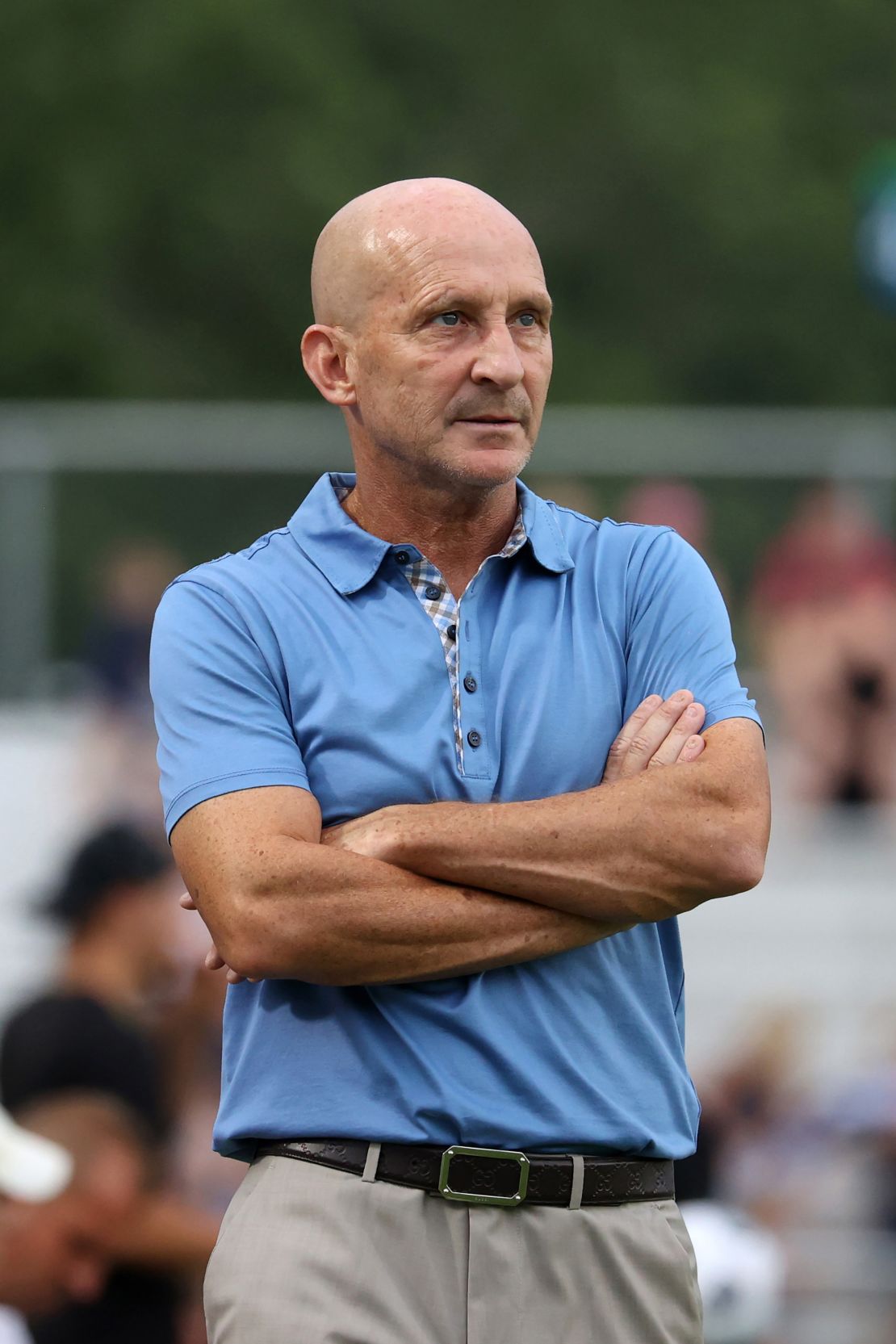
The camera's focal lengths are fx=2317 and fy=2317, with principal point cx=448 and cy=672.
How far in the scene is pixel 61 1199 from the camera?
5293mm

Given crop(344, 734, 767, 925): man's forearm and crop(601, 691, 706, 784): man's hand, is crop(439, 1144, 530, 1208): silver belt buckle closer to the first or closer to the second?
crop(344, 734, 767, 925): man's forearm

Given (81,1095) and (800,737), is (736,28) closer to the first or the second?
(800,737)

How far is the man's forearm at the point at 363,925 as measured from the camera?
3039 mm

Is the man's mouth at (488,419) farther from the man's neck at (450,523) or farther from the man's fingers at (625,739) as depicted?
the man's fingers at (625,739)

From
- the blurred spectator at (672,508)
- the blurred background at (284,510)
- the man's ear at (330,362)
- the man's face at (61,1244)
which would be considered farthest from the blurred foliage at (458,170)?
the man's ear at (330,362)

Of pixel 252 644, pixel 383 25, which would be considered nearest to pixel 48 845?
pixel 252 644

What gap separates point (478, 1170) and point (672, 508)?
703cm

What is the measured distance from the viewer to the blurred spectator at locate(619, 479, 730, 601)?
32.1 ft

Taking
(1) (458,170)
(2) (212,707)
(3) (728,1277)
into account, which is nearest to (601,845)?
(2) (212,707)

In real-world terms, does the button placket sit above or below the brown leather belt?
above

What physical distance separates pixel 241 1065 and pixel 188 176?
21.1 metres

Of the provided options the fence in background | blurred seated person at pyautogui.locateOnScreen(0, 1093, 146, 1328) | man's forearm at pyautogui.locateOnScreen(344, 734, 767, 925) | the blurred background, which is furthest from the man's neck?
the fence in background

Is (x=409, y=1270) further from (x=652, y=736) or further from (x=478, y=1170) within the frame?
(x=652, y=736)

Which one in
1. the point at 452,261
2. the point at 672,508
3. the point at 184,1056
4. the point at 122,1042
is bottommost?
the point at 184,1056
